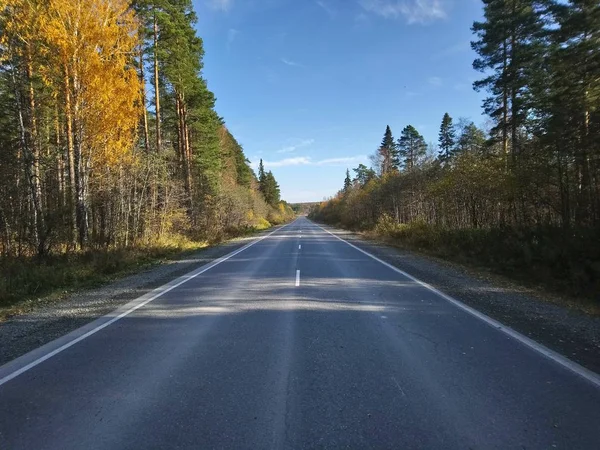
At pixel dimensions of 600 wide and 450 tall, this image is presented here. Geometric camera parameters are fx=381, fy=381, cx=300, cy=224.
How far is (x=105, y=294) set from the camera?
9391mm

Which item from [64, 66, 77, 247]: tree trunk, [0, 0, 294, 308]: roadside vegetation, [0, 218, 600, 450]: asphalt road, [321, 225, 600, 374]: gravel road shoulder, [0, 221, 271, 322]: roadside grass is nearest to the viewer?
[0, 218, 600, 450]: asphalt road

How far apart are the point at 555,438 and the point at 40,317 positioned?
8.12 metres

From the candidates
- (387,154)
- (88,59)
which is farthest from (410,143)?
(88,59)

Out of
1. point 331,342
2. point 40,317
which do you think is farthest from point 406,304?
point 40,317

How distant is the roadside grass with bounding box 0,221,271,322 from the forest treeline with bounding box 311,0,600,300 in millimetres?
12858

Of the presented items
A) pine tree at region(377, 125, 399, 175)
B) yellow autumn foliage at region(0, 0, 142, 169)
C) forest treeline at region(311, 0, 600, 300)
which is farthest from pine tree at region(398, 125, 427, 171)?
yellow autumn foliage at region(0, 0, 142, 169)

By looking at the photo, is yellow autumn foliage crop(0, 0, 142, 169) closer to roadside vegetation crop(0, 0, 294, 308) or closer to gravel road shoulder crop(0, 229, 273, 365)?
roadside vegetation crop(0, 0, 294, 308)

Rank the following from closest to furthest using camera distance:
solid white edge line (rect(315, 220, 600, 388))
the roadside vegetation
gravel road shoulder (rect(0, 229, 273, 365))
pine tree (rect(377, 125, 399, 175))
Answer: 1. solid white edge line (rect(315, 220, 600, 388))
2. gravel road shoulder (rect(0, 229, 273, 365))
3. the roadside vegetation
4. pine tree (rect(377, 125, 399, 175))

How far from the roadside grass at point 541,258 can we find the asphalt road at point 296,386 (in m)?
4.26

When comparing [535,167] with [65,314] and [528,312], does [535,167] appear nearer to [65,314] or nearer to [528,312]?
[528,312]

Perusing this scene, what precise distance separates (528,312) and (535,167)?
974 cm

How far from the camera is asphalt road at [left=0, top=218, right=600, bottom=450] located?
122 inches

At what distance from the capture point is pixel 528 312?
7.07 meters

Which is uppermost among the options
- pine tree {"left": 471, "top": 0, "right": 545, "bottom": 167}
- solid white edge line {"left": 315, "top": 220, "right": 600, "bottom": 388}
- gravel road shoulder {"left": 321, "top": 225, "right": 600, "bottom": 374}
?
pine tree {"left": 471, "top": 0, "right": 545, "bottom": 167}
